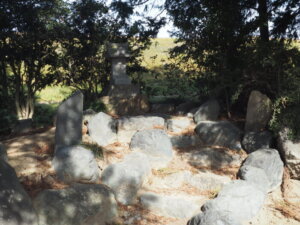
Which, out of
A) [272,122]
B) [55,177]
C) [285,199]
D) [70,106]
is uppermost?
[70,106]

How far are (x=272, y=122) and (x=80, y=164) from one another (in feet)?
13.5

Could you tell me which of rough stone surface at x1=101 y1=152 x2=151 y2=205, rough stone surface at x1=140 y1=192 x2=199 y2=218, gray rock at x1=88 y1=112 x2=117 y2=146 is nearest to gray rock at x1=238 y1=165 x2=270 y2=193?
rough stone surface at x1=140 y1=192 x2=199 y2=218

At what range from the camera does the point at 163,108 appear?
10.1 m

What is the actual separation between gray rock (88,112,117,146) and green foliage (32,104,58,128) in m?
2.05

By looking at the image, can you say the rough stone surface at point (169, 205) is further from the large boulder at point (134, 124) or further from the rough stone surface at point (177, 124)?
the rough stone surface at point (177, 124)

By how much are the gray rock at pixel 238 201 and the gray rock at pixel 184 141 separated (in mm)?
2133

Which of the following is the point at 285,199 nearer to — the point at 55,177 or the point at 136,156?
the point at 136,156

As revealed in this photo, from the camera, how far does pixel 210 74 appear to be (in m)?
9.05

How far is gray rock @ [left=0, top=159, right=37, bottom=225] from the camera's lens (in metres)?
4.05

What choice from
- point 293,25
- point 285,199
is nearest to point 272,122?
point 285,199

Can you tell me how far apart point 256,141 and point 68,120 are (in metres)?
4.19

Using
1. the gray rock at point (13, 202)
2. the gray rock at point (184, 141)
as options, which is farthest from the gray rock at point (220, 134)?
the gray rock at point (13, 202)

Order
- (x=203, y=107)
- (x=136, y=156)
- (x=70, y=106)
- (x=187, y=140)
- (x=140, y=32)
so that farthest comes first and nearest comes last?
(x=140, y=32) → (x=203, y=107) → (x=187, y=140) → (x=136, y=156) → (x=70, y=106)

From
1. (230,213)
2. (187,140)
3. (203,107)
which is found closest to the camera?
(230,213)
